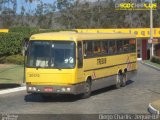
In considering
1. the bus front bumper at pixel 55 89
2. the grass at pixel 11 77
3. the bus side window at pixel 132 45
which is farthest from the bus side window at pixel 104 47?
the grass at pixel 11 77

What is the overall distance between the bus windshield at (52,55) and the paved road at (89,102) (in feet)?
4.57

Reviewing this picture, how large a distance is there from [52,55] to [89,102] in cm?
221

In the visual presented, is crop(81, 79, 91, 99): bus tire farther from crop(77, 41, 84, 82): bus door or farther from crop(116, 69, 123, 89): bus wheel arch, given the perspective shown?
crop(116, 69, 123, 89): bus wheel arch

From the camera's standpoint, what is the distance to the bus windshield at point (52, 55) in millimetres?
19453

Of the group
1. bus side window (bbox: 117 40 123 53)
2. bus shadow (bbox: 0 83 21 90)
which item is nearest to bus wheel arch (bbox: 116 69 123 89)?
bus side window (bbox: 117 40 123 53)

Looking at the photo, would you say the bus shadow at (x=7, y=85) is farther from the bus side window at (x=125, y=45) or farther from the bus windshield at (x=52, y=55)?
the bus side window at (x=125, y=45)

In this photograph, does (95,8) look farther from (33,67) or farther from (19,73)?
(33,67)

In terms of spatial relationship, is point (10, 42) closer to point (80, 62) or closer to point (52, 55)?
point (80, 62)

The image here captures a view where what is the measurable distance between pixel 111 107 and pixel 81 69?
284cm

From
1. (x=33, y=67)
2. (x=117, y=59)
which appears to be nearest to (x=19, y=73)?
(x=117, y=59)

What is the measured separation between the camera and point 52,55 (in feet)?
64.0

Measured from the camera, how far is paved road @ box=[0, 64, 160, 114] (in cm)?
1680

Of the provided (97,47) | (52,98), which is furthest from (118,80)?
(52,98)

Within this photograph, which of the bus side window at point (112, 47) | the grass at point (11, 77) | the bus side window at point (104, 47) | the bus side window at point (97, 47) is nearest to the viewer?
the bus side window at point (97, 47)
